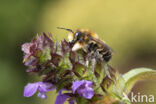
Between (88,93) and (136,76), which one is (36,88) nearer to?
(88,93)

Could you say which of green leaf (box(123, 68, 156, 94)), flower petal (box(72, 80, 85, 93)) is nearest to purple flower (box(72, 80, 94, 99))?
flower petal (box(72, 80, 85, 93))

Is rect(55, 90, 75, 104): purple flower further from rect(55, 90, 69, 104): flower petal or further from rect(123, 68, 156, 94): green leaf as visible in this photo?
rect(123, 68, 156, 94): green leaf

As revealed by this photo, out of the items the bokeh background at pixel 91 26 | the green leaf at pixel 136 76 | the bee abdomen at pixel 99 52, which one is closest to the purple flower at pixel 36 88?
the bee abdomen at pixel 99 52

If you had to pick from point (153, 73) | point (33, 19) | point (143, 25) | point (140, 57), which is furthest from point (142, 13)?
point (153, 73)

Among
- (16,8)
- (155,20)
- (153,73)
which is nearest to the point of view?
(153,73)

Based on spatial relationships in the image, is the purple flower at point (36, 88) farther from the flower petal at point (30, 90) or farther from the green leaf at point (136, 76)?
the green leaf at point (136, 76)

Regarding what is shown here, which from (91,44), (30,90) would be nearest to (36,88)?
(30,90)

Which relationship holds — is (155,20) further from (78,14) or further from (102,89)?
(102,89)
